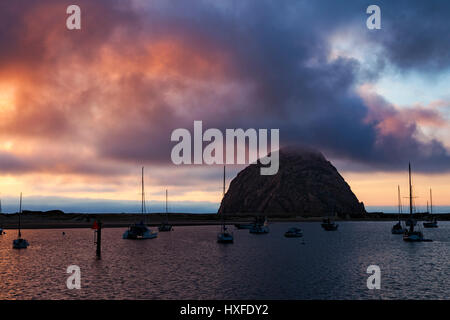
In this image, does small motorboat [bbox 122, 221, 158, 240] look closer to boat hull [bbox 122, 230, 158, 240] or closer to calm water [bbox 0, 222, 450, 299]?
boat hull [bbox 122, 230, 158, 240]

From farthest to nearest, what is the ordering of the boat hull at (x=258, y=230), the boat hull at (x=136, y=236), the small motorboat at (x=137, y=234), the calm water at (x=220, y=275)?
the boat hull at (x=258, y=230) → the small motorboat at (x=137, y=234) → the boat hull at (x=136, y=236) → the calm water at (x=220, y=275)

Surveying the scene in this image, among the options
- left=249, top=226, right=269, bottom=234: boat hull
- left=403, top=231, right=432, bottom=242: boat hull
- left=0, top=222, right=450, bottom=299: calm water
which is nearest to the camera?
left=0, top=222, right=450, bottom=299: calm water

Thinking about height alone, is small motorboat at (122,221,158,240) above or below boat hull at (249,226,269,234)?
above

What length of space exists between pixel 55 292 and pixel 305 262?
3781cm

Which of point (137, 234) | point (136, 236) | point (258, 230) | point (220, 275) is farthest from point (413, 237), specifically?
point (136, 236)

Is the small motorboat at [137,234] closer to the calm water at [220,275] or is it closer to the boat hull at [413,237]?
the calm water at [220,275]

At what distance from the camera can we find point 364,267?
5709 cm

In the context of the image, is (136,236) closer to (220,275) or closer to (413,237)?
(220,275)

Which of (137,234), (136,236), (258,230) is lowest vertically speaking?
(258,230)

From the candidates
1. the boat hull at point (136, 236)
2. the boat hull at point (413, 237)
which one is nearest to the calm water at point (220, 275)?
the boat hull at point (413, 237)

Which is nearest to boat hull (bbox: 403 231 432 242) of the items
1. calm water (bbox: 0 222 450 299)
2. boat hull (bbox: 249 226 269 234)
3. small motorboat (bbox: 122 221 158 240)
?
calm water (bbox: 0 222 450 299)

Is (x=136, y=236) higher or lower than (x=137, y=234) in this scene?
lower

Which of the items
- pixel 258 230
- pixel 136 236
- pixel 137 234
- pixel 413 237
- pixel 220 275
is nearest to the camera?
pixel 220 275
